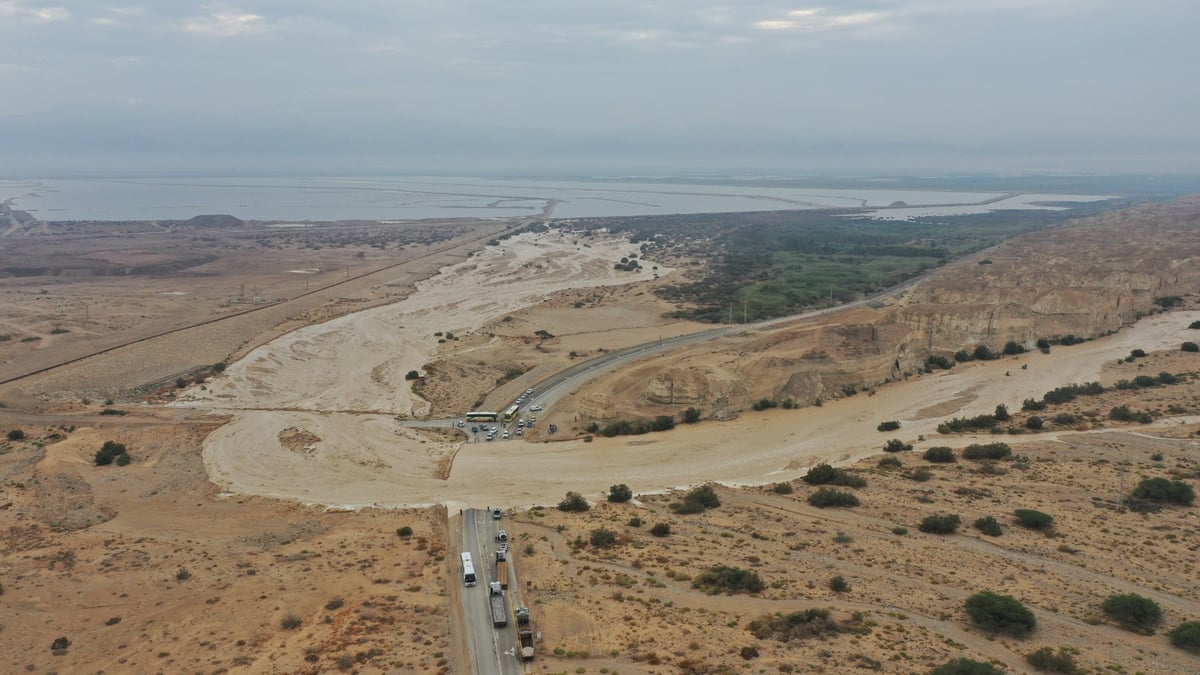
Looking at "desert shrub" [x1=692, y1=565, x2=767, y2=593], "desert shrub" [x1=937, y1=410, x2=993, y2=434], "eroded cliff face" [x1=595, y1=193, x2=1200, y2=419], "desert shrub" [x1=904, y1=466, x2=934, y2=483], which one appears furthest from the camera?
"eroded cliff face" [x1=595, y1=193, x2=1200, y2=419]

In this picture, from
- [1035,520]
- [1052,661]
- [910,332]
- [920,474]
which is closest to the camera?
[1052,661]

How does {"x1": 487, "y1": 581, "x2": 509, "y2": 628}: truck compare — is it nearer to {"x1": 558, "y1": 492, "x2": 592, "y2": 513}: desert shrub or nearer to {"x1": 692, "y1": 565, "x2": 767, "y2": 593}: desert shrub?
{"x1": 692, "y1": 565, "x2": 767, "y2": 593}: desert shrub

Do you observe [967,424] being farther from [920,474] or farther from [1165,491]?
[1165,491]

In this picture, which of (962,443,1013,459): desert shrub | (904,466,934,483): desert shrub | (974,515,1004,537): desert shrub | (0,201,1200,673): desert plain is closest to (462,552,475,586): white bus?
(0,201,1200,673): desert plain

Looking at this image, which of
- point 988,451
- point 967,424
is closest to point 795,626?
point 988,451

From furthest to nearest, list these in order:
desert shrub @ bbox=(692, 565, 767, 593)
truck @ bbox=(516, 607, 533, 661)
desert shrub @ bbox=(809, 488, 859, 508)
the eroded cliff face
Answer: the eroded cliff face
desert shrub @ bbox=(809, 488, 859, 508)
desert shrub @ bbox=(692, 565, 767, 593)
truck @ bbox=(516, 607, 533, 661)

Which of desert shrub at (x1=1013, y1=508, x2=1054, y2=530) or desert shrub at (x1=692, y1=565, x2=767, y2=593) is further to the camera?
desert shrub at (x1=1013, y1=508, x2=1054, y2=530)
